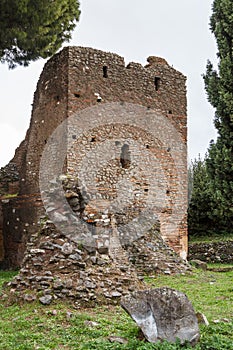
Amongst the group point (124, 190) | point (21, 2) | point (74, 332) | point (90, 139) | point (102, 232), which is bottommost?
point (74, 332)

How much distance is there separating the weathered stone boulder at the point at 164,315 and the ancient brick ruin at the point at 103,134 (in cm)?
579

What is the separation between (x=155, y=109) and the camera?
46.1 feet

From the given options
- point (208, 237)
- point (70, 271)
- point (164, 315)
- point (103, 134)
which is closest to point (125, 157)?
point (103, 134)

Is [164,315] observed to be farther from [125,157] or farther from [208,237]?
[208,237]

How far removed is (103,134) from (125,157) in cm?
103

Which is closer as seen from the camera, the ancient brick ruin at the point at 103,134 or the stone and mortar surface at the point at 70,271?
the stone and mortar surface at the point at 70,271

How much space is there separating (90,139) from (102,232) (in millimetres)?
4119

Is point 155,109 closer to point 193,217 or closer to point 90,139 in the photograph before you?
point 90,139

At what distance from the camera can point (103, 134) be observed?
12.7 metres

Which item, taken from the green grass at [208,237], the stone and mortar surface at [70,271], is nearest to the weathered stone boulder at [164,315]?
the stone and mortar surface at [70,271]

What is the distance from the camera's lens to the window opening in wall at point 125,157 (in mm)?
13138

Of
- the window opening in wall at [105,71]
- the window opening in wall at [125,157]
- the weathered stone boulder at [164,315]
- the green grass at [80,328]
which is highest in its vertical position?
the window opening in wall at [105,71]

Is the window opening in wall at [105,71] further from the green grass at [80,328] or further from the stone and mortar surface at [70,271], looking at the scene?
the green grass at [80,328]

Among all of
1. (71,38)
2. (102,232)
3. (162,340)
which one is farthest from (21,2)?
(162,340)
